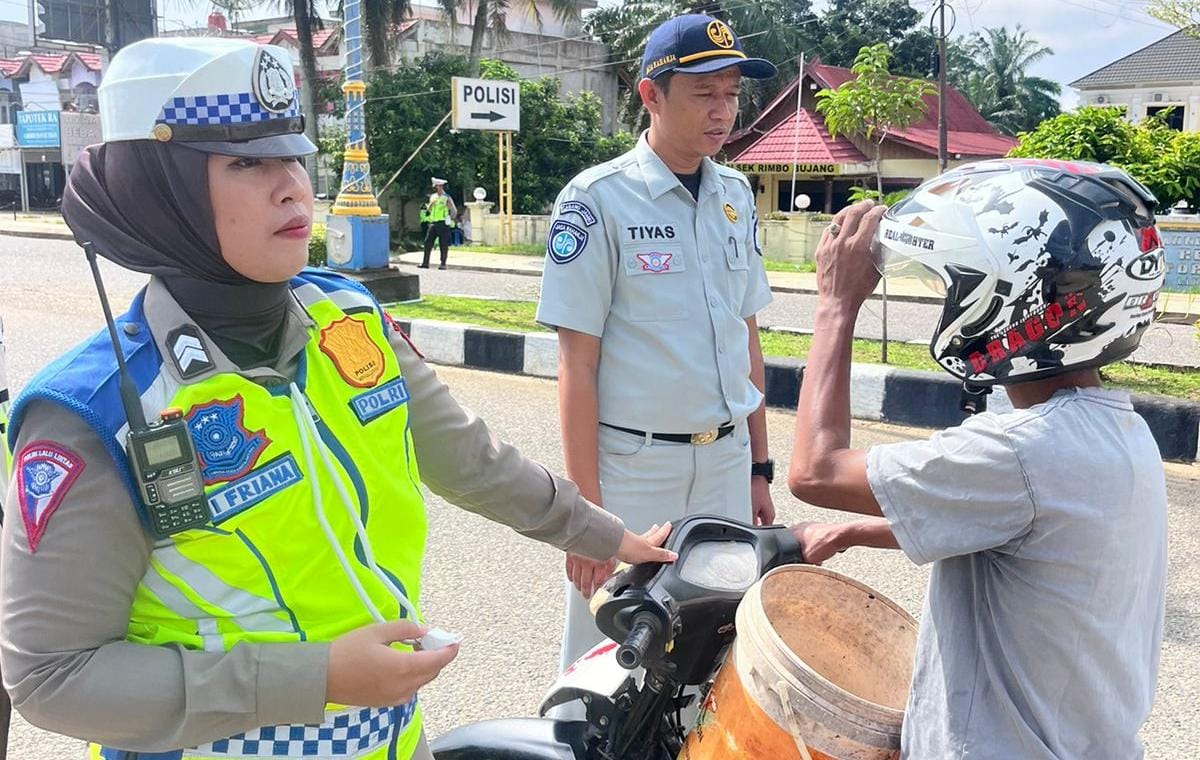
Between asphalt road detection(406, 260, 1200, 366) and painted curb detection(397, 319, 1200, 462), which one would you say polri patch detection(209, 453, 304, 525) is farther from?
asphalt road detection(406, 260, 1200, 366)

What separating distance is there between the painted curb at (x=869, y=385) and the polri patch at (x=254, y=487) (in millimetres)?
3946

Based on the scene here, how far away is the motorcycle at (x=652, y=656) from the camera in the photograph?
65.7 inches

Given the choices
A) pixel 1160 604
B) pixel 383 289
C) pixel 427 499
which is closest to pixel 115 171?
pixel 1160 604

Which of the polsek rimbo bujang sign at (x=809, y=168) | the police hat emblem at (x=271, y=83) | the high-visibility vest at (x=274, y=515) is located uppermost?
the polsek rimbo bujang sign at (x=809, y=168)

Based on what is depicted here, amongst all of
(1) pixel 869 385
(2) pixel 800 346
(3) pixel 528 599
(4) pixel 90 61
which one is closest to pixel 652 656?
(3) pixel 528 599

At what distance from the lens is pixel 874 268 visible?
1.62 meters

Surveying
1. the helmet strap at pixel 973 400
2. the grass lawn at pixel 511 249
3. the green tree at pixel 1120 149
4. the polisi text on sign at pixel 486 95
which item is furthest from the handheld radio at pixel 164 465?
the grass lawn at pixel 511 249

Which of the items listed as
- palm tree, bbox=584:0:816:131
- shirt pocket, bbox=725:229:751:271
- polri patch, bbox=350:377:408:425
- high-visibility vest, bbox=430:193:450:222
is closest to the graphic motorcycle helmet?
polri patch, bbox=350:377:408:425

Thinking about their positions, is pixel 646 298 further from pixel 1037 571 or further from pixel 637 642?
pixel 1037 571

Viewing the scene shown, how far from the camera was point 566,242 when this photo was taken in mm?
2635

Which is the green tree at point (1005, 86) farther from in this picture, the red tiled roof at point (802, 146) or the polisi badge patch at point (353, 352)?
the polisi badge patch at point (353, 352)

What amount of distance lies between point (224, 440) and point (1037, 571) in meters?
1.00

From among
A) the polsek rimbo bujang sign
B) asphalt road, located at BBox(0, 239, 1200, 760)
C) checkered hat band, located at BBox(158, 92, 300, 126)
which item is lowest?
asphalt road, located at BBox(0, 239, 1200, 760)

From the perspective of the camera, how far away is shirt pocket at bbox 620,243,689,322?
104 inches
